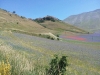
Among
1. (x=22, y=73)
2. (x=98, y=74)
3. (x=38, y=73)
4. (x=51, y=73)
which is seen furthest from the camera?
(x=98, y=74)

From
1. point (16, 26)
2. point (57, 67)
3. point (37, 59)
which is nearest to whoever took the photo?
point (57, 67)

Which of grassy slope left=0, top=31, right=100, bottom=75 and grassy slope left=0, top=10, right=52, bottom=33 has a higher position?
grassy slope left=0, top=10, right=52, bottom=33

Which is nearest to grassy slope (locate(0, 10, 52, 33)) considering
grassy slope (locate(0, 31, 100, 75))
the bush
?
grassy slope (locate(0, 31, 100, 75))

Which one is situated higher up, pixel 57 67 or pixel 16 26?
pixel 16 26

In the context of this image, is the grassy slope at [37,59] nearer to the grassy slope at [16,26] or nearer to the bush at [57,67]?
the bush at [57,67]

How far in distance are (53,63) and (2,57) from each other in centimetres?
192

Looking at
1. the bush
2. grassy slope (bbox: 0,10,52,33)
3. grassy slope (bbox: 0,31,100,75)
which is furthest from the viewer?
grassy slope (bbox: 0,10,52,33)

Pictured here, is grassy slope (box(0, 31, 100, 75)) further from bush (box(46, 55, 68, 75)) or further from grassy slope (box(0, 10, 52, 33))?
grassy slope (box(0, 10, 52, 33))

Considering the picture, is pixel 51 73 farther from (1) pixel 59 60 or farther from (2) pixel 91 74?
(2) pixel 91 74

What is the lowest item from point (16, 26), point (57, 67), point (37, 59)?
point (37, 59)

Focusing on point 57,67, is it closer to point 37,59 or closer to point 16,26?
point 37,59

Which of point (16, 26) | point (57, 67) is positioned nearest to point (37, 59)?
point (57, 67)

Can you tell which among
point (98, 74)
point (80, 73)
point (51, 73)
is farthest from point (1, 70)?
point (98, 74)

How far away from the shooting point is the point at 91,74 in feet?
51.9
